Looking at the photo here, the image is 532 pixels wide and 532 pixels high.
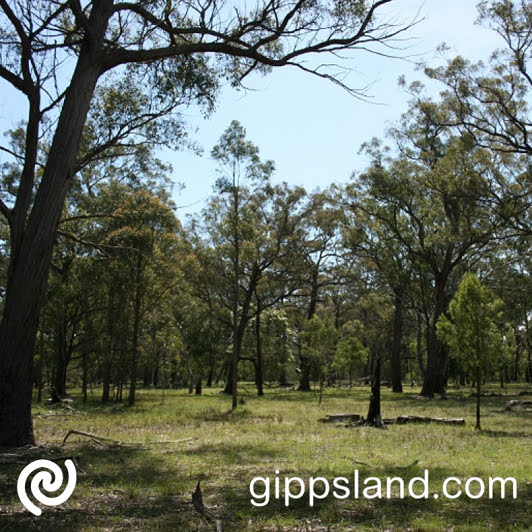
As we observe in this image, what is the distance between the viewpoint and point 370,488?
7.46 metres

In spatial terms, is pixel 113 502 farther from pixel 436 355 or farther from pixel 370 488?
pixel 436 355

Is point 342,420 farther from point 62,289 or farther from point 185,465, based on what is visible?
point 62,289

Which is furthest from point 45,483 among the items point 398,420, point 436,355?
point 436,355

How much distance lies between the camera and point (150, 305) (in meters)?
25.2

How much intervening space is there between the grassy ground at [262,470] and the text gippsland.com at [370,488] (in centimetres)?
13

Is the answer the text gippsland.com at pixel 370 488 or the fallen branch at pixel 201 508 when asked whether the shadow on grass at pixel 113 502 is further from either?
the text gippsland.com at pixel 370 488

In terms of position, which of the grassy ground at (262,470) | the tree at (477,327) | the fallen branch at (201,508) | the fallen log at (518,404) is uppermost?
the tree at (477,327)

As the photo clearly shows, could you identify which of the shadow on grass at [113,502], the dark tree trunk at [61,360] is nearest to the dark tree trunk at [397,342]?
the dark tree trunk at [61,360]

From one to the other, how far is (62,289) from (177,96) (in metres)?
16.6

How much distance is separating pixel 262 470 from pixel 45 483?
136 inches

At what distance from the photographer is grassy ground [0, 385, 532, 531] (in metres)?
5.99

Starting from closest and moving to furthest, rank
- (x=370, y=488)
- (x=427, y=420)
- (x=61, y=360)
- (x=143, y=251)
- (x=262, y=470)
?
(x=370, y=488), (x=262, y=470), (x=427, y=420), (x=143, y=251), (x=61, y=360)

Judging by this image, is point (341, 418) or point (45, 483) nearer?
point (45, 483)

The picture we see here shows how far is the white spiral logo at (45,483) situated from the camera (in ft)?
21.5
